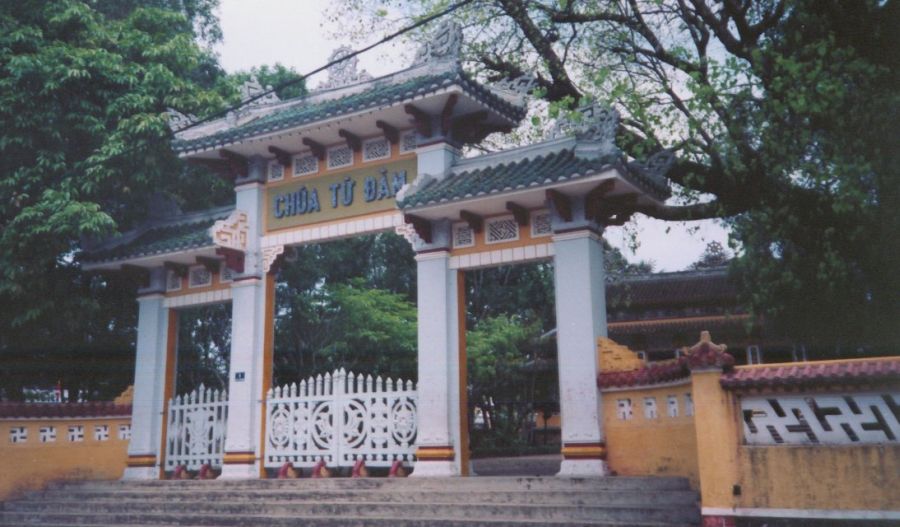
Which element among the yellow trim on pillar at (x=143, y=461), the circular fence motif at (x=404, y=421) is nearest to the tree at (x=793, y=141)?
the circular fence motif at (x=404, y=421)

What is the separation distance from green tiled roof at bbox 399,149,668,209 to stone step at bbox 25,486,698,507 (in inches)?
131

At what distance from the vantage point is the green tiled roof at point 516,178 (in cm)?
899

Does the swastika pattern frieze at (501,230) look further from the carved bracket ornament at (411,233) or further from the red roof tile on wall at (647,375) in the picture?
the red roof tile on wall at (647,375)

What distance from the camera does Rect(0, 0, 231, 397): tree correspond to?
12.1 m

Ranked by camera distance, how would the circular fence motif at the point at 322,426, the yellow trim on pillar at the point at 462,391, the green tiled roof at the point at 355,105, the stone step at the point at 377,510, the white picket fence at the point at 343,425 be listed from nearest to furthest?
the stone step at the point at 377,510
the yellow trim on pillar at the point at 462,391
the green tiled roof at the point at 355,105
the white picket fence at the point at 343,425
the circular fence motif at the point at 322,426

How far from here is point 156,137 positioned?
1292 centimetres

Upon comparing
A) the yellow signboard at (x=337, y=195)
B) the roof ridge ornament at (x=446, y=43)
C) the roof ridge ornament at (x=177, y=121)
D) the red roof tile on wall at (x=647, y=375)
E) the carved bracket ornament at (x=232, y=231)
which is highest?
the roof ridge ornament at (x=446, y=43)

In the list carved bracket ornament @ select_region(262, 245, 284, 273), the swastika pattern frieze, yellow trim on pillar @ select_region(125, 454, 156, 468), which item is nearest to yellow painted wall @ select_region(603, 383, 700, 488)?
the swastika pattern frieze

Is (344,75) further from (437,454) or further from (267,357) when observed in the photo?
(437,454)

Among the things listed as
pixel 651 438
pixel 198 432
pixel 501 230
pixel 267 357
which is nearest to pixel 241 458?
pixel 198 432

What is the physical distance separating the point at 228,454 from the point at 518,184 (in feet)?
18.1

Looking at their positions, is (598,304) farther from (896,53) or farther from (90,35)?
(90,35)

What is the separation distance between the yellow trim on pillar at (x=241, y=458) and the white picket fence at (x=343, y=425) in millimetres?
205

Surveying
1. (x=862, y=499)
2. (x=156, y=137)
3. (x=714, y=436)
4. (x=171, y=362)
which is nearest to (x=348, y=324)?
(x=171, y=362)
